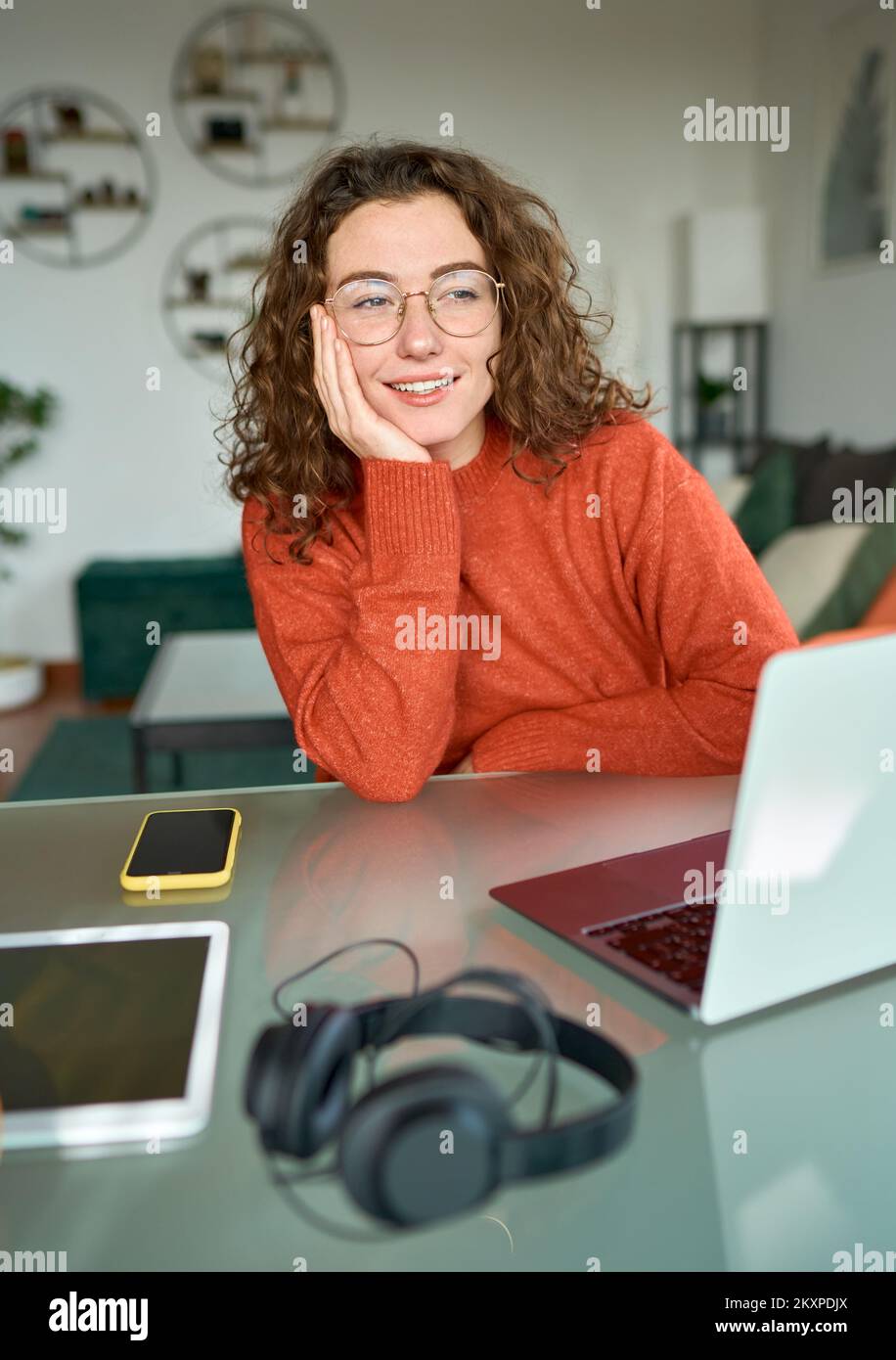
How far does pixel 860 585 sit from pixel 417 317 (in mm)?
1757

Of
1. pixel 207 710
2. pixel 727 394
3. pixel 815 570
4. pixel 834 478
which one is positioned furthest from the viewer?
pixel 727 394

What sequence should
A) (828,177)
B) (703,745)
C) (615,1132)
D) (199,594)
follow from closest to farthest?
(615,1132), (703,745), (828,177), (199,594)

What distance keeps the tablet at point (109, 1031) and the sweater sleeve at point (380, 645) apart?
1.14ft

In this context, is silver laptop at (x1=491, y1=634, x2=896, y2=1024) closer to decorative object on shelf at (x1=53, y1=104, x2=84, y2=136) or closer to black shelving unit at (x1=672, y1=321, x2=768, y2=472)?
black shelving unit at (x1=672, y1=321, x2=768, y2=472)

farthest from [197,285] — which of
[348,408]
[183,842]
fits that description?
[183,842]

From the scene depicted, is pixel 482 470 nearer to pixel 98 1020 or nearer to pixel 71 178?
pixel 98 1020

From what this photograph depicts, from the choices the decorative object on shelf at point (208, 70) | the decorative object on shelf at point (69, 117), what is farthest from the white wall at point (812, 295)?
the decorative object on shelf at point (69, 117)

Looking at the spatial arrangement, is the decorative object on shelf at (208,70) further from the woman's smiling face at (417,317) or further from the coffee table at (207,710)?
the woman's smiling face at (417,317)

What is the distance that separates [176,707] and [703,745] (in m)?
1.47

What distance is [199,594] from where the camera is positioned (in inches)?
178

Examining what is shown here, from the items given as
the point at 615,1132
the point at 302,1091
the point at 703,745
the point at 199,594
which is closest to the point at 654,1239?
the point at 615,1132

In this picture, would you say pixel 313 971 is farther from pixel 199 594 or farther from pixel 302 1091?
pixel 199 594

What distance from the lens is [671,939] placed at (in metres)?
0.77

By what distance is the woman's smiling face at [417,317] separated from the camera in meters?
1.28
